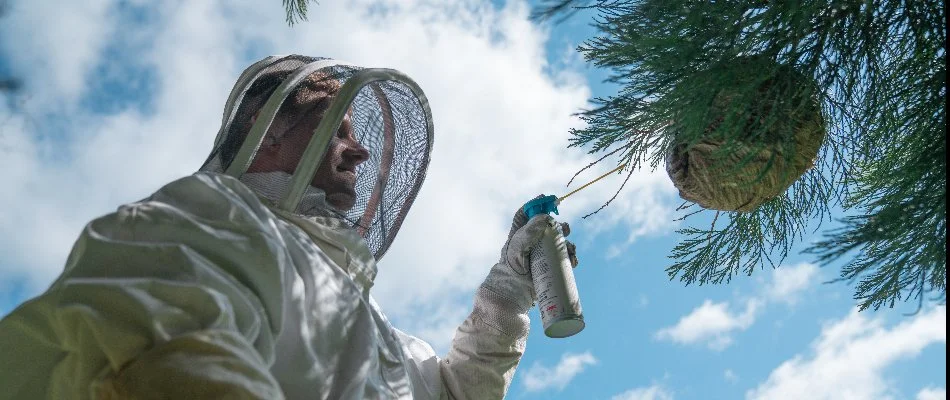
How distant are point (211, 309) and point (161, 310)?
0.07 meters

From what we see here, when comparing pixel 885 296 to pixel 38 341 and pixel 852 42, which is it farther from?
pixel 38 341

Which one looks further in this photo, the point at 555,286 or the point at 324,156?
the point at 555,286

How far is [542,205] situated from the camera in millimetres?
2658

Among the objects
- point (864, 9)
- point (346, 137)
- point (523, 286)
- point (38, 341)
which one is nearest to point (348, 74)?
point (346, 137)

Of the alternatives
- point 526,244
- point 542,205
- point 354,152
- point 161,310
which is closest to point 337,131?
point 354,152

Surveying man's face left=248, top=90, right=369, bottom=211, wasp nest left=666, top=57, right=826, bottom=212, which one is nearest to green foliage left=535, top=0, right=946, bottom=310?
wasp nest left=666, top=57, right=826, bottom=212

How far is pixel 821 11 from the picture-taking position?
1769mm

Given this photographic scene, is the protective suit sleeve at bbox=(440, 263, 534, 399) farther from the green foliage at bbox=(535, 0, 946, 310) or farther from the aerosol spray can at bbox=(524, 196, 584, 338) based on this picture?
the green foliage at bbox=(535, 0, 946, 310)

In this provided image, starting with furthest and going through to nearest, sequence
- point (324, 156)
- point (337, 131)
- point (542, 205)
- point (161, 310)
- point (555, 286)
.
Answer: point (542, 205), point (555, 286), point (337, 131), point (324, 156), point (161, 310)

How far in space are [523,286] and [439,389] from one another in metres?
0.36

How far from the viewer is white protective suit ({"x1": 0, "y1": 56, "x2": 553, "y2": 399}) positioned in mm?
1292

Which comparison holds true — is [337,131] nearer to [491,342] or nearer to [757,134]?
[491,342]

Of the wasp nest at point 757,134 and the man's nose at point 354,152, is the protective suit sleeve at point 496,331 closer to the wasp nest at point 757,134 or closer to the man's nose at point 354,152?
the man's nose at point 354,152

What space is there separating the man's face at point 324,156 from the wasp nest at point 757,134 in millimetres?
776
